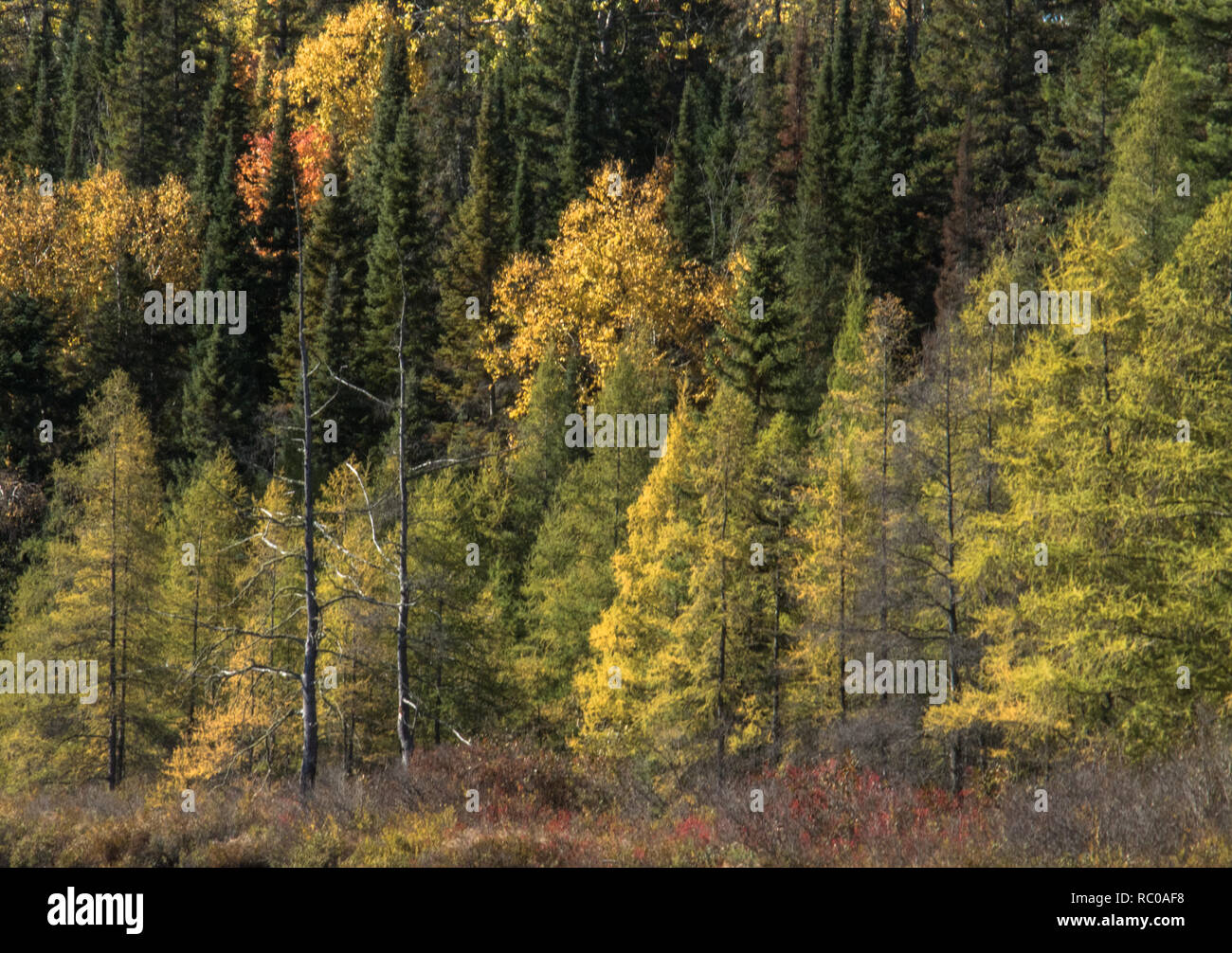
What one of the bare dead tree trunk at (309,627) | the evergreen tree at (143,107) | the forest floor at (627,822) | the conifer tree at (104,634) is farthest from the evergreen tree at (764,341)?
the evergreen tree at (143,107)

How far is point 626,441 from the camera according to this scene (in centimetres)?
3544

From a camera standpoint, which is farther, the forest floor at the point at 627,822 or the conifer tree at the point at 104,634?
the conifer tree at the point at 104,634

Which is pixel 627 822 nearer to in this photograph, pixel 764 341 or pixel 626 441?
pixel 626 441

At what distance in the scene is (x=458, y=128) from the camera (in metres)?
71.1

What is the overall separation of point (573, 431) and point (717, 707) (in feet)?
48.0

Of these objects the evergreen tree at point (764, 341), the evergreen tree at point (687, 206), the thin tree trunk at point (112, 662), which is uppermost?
the evergreen tree at point (687, 206)

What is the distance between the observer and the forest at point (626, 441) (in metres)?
16.4

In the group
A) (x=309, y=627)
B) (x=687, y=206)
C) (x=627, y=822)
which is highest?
(x=687, y=206)

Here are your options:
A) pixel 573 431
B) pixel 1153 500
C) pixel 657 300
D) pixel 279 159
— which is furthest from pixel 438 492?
pixel 279 159

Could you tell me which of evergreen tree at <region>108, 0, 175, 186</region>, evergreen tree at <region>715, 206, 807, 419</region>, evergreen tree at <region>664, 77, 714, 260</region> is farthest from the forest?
evergreen tree at <region>664, 77, 714, 260</region>

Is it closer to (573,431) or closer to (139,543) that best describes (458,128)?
(573,431)

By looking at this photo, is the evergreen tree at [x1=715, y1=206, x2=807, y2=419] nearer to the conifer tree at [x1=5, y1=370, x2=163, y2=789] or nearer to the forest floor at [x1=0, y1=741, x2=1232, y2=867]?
the conifer tree at [x1=5, y1=370, x2=163, y2=789]

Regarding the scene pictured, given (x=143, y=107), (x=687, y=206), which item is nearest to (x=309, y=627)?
(x=687, y=206)

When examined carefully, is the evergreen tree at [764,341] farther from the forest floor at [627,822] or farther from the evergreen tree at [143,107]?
the evergreen tree at [143,107]
